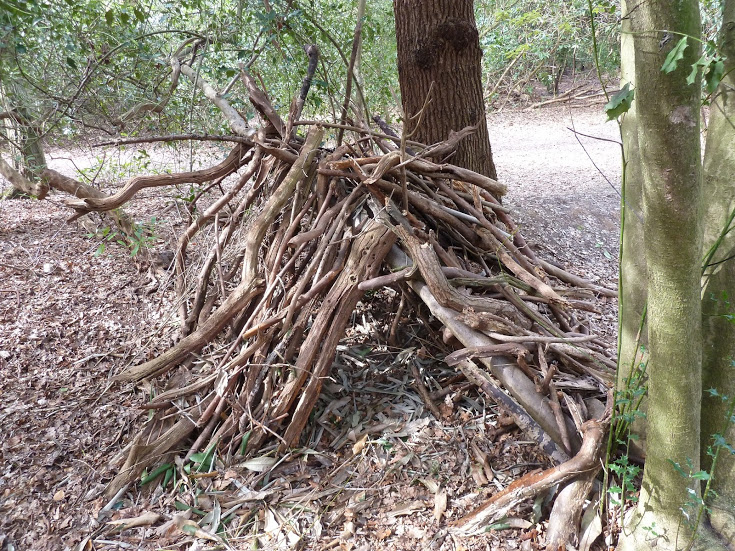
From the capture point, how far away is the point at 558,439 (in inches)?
79.4

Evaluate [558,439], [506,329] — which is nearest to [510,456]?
[558,439]

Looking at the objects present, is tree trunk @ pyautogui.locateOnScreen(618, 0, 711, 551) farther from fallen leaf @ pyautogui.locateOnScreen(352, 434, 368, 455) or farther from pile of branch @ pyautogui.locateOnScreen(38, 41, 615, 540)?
fallen leaf @ pyautogui.locateOnScreen(352, 434, 368, 455)

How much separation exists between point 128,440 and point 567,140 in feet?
30.7

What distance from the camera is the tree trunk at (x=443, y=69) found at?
11.1ft

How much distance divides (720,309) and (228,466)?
2.08 m

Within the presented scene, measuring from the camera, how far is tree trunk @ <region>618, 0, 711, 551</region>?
1240mm

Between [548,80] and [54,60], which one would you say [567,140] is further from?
[54,60]

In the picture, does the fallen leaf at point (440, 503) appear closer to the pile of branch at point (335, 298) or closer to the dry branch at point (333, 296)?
the dry branch at point (333, 296)

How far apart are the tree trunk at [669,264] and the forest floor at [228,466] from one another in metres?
0.34

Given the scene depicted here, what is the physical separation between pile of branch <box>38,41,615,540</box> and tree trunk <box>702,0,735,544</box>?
0.46m

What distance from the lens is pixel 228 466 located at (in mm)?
2350

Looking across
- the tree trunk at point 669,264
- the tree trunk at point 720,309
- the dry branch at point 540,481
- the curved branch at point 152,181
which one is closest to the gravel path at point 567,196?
the tree trunk at point 720,309

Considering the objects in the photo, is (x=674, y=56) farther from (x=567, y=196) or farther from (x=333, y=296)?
(x=567, y=196)

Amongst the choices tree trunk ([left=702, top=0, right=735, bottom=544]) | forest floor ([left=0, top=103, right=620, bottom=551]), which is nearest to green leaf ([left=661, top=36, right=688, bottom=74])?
tree trunk ([left=702, top=0, right=735, bottom=544])
